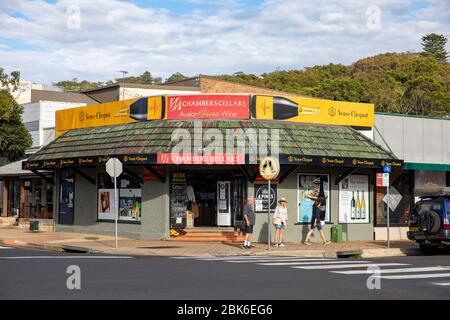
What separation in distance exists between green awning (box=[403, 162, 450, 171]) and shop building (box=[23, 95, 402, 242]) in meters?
1.63

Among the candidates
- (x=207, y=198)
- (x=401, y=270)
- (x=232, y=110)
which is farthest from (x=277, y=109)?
(x=401, y=270)

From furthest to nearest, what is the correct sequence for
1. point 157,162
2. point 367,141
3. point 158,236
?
point 367,141 < point 158,236 < point 157,162

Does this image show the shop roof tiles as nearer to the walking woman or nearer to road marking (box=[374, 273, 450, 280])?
the walking woman

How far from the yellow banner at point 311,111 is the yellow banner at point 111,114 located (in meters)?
3.90

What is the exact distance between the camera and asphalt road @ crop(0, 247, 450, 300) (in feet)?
35.0

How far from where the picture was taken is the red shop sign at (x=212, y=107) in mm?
25500

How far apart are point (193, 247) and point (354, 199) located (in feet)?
26.2

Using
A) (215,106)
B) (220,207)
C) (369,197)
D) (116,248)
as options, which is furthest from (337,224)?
(116,248)

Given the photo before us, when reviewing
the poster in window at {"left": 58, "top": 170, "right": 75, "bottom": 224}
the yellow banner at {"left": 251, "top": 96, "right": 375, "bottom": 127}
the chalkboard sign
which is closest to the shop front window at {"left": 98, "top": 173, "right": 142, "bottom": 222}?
the chalkboard sign

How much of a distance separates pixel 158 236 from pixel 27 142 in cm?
1974

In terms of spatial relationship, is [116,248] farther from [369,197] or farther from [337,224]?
[369,197]
